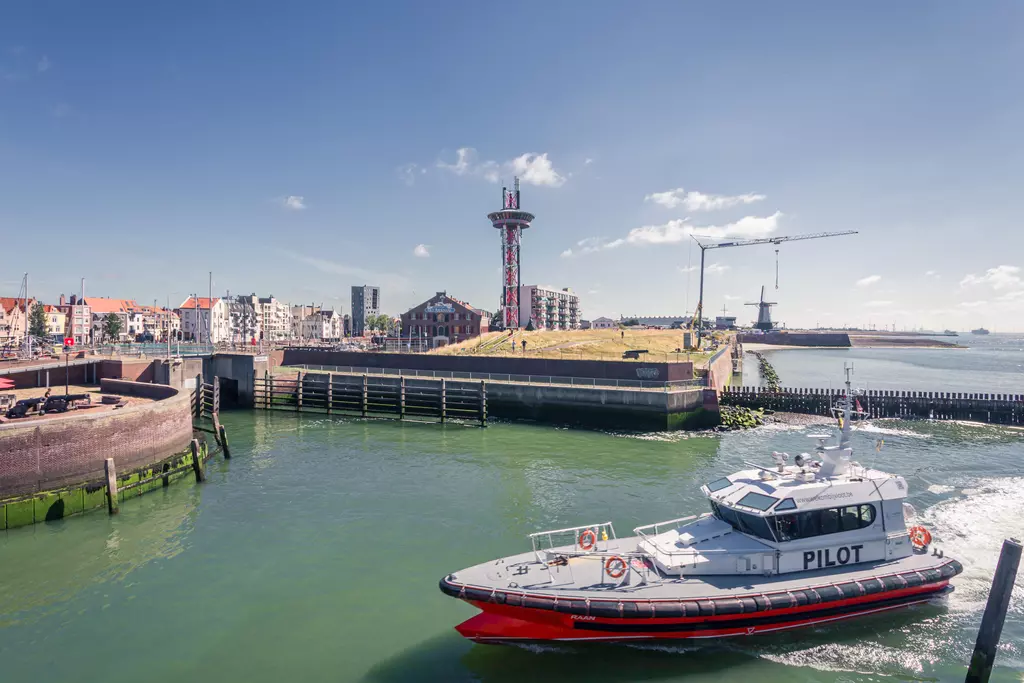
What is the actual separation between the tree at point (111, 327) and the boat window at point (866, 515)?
539 ft

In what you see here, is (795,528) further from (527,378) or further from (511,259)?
(511,259)

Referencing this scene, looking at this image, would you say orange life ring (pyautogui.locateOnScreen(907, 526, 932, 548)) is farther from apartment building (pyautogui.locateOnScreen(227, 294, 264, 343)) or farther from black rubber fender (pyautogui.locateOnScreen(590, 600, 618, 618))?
apartment building (pyautogui.locateOnScreen(227, 294, 264, 343))

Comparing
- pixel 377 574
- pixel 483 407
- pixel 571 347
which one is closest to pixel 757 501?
pixel 377 574

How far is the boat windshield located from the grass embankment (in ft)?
135

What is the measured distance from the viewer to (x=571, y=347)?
6912 cm

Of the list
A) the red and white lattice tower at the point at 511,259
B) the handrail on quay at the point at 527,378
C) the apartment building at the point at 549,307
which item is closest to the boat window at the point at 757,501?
the handrail on quay at the point at 527,378

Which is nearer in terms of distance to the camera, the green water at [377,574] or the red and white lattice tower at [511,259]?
the green water at [377,574]

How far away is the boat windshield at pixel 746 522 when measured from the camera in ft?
42.1

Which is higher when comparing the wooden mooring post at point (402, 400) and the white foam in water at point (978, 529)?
the wooden mooring post at point (402, 400)

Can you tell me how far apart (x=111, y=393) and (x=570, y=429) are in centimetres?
3298

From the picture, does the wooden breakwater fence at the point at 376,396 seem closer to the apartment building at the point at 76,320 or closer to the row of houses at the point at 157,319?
the row of houses at the point at 157,319

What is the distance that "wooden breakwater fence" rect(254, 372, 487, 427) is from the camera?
4219cm

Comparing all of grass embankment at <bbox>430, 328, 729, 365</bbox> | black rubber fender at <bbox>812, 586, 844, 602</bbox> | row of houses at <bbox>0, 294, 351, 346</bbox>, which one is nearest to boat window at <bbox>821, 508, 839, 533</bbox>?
black rubber fender at <bbox>812, 586, 844, 602</bbox>

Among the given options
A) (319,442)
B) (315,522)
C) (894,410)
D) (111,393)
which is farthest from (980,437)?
(111,393)
